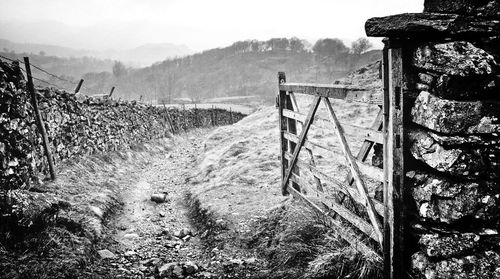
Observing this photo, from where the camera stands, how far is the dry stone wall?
6.01m

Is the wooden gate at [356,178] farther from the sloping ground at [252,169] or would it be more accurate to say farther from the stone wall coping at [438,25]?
the stone wall coping at [438,25]

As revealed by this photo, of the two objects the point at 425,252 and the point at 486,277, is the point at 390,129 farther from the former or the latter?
the point at 486,277

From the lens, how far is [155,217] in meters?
6.75

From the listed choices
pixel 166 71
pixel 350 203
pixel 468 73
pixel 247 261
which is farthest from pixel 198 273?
pixel 166 71

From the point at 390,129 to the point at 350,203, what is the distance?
1.62 metres

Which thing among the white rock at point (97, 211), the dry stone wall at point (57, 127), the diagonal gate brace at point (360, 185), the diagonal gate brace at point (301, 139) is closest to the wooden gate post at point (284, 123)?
the diagonal gate brace at point (301, 139)

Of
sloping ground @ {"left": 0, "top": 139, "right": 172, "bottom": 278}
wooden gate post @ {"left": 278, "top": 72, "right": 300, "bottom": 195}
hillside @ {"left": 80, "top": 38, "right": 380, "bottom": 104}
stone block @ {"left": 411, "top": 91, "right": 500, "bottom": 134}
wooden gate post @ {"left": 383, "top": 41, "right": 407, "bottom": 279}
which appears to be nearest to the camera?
stone block @ {"left": 411, "top": 91, "right": 500, "bottom": 134}

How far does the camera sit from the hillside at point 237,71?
89.9 meters

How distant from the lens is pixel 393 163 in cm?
304

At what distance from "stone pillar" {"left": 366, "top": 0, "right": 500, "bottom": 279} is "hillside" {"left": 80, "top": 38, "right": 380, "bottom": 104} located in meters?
81.1

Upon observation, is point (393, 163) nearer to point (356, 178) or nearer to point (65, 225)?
point (356, 178)

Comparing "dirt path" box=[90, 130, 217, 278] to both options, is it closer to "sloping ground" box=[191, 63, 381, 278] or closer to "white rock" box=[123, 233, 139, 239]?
"white rock" box=[123, 233, 139, 239]

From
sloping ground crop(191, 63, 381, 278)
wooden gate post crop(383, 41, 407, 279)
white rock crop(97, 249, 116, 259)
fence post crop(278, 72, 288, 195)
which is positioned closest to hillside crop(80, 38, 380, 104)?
sloping ground crop(191, 63, 381, 278)

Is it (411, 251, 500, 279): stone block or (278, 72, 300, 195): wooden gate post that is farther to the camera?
(278, 72, 300, 195): wooden gate post
